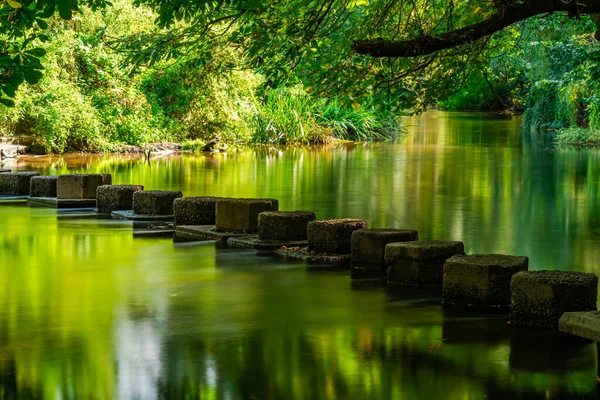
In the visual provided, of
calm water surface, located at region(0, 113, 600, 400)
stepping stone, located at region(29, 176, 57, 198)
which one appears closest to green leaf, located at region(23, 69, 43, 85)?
calm water surface, located at region(0, 113, 600, 400)

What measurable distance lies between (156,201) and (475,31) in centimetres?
745

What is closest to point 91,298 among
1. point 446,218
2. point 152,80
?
point 446,218

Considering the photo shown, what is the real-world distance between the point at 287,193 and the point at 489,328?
14.2m

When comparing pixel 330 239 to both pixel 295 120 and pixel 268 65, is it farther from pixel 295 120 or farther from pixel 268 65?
pixel 295 120

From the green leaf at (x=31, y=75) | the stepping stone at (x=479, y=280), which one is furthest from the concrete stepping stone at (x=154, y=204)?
the green leaf at (x=31, y=75)

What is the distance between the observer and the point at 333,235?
42.9ft

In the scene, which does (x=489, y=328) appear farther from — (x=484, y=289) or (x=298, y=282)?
(x=298, y=282)

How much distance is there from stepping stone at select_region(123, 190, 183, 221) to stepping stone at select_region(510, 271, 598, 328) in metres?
8.77

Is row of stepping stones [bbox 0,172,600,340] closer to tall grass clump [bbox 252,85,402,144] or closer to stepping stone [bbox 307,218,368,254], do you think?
stepping stone [bbox 307,218,368,254]

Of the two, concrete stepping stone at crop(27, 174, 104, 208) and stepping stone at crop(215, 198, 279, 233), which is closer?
stepping stone at crop(215, 198, 279, 233)

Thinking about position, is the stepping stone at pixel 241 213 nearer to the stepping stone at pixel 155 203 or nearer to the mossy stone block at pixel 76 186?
the stepping stone at pixel 155 203

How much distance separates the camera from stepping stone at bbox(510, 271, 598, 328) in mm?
9055

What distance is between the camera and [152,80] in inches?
1543

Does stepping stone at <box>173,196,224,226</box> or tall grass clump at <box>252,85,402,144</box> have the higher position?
tall grass clump at <box>252,85,402,144</box>
